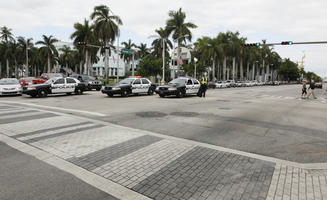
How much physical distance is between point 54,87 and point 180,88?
9.49 meters

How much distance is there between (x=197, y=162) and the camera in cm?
495

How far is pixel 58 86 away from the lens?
1922cm

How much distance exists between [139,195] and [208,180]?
3.88ft

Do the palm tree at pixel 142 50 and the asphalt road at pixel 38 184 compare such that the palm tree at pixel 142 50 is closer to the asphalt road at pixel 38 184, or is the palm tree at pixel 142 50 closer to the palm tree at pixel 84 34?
the palm tree at pixel 84 34

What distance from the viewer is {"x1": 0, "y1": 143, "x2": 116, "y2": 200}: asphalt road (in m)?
3.54

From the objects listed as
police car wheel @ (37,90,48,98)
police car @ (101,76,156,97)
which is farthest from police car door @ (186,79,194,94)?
police car wheel @ (37,90,48,98)

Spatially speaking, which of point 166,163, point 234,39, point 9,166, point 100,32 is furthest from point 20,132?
point 234,39

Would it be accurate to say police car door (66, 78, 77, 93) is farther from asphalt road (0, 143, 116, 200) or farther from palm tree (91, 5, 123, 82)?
palm tree (91, 5, 123, 82)

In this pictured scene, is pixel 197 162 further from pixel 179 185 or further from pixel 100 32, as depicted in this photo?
pixel 100 32

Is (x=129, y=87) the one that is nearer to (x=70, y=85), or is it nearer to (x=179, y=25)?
(x=70, y=85)

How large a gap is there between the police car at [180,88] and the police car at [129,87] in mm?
1624

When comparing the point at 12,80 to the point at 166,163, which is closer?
the point at 166,163

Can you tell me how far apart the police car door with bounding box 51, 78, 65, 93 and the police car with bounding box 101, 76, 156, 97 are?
305 centimetres

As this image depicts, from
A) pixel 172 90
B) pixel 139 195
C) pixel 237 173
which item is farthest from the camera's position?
pixel 172 90
